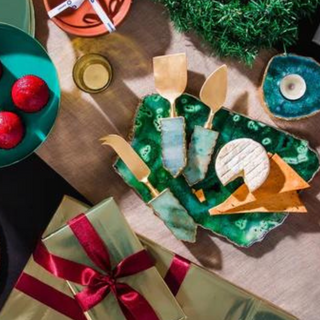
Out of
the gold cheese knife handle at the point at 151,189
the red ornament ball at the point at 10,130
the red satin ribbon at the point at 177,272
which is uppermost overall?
the red ornament ball at the point at 10,130

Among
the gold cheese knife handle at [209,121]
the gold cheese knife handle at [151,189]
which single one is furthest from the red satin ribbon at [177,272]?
the gold cheese knife handle at [209,121]

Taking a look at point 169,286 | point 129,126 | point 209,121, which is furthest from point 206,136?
point 169,286

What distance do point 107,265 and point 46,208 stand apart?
17 cm

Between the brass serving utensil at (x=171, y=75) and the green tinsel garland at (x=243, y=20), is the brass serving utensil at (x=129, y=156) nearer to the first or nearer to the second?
the brass serving utensil at (x=171, y=75)

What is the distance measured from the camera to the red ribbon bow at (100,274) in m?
0.99

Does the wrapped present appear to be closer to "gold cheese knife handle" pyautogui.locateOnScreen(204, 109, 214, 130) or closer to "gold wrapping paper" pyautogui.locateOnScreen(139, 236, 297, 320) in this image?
"gold wrapping paper" pyautogui.locateOnScreen(139, 236, 297, 320)

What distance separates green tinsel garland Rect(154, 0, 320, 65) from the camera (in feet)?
3.03

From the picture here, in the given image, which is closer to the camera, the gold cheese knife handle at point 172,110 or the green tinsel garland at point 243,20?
the green tinsel garland at point 243,20

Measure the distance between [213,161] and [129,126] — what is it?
15 cm

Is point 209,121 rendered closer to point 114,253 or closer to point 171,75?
point 171,75

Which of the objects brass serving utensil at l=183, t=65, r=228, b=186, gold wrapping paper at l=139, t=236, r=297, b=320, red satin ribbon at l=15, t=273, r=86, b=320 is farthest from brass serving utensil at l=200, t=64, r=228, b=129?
red satin ribbon at l=15, t=273, r=86, b=320

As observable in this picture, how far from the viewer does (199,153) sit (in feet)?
3.35

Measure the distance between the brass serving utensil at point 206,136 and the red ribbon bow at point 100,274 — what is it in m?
0.15

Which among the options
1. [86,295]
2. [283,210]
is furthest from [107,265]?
[283,210]
